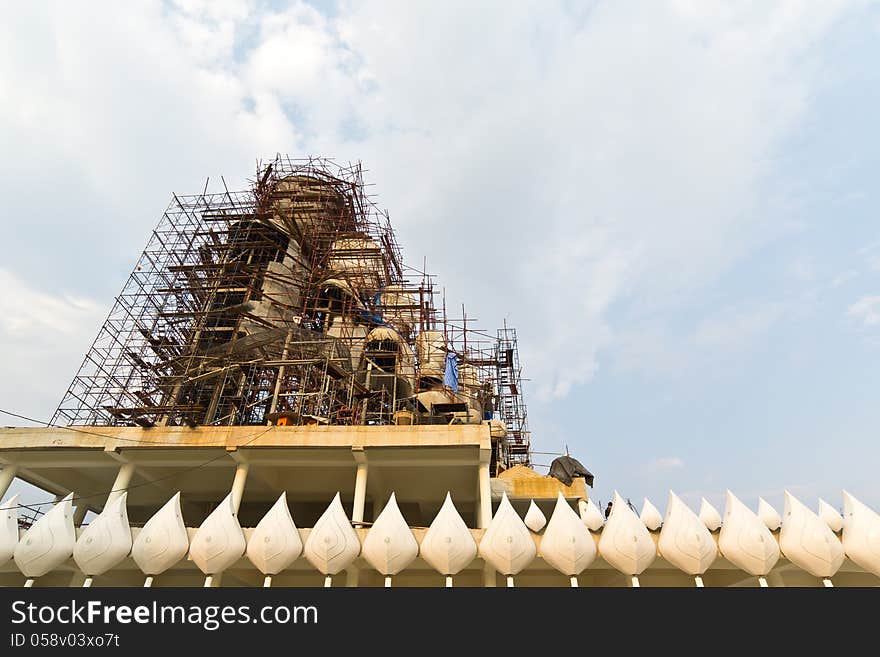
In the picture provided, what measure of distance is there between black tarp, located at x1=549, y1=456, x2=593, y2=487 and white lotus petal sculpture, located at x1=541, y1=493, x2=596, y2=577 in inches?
278

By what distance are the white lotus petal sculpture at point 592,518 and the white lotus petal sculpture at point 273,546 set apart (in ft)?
29.7

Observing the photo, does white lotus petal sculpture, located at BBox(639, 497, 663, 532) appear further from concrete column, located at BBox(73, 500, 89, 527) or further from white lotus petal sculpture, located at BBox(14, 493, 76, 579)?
concrete column, located at BBox(73, 500, 89, 527)

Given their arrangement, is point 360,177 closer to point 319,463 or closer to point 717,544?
point 319,463

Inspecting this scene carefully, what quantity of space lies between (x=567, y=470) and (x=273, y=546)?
12.5 metres

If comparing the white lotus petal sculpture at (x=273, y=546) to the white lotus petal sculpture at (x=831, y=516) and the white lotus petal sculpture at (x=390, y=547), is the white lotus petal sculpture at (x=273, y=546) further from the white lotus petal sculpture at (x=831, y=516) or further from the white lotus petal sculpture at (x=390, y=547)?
the white lotus petal sculpture at (x=831, y=516)

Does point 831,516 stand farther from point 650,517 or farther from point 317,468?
point 317,468

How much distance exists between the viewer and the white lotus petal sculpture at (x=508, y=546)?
44.6ft

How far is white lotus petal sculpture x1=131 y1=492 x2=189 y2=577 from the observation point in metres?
13.6

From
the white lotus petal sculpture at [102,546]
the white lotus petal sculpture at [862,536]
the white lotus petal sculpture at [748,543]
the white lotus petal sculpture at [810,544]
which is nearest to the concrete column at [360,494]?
the white lotus petal sculpture at [102,546]

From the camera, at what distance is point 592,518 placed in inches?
669

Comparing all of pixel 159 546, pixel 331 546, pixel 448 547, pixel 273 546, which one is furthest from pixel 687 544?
pixel 159 546

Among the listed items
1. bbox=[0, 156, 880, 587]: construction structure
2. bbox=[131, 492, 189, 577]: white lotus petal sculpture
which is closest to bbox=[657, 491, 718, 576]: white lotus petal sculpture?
bbox=[0, 156, 880, 587]: construction structure
